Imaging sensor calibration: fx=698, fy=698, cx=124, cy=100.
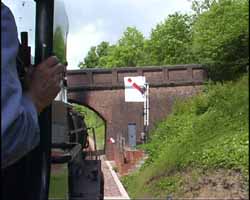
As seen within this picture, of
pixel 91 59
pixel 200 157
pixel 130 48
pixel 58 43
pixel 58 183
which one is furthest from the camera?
pixel 91 59

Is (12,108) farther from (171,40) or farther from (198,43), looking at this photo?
(171,40)

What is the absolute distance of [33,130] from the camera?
5.12 ft

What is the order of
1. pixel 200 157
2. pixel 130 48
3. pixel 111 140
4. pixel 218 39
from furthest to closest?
pixel 130 48, pixel 111 140, pixel 218 39, pixel 200 157

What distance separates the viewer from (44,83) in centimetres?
178

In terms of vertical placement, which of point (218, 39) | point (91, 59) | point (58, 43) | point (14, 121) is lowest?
point (14, 121)

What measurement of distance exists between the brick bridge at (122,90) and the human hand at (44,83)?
3625 cm

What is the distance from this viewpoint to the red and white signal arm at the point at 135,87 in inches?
1522

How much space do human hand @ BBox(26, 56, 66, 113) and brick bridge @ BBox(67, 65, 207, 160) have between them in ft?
119

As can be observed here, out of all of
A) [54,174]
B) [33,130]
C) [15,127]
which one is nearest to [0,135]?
[15,127]

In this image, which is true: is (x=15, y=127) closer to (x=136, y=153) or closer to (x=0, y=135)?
(x=0, y=135)

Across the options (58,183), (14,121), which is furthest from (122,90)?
(14,121)

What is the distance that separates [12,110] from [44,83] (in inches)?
14.1

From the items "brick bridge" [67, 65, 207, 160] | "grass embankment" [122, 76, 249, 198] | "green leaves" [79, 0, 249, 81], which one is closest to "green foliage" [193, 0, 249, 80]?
"green leaves" [79, 0, 249, 81]

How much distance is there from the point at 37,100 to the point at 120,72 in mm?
37467
